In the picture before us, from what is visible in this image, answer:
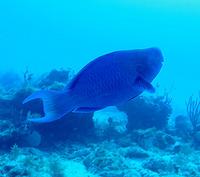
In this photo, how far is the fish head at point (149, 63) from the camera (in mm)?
2102

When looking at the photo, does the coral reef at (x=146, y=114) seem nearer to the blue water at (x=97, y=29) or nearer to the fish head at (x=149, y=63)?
the fish head at (x=149, y=63)

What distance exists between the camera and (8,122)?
29.4 feet

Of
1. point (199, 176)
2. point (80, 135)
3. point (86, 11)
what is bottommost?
point (199, 176)

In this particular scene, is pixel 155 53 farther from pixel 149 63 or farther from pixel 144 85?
pixel 144 85

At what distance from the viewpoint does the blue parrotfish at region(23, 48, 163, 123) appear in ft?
6.56

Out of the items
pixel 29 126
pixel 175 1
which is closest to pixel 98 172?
pixel 29 126

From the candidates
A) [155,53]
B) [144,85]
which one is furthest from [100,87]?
[155,53]

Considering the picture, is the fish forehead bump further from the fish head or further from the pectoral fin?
the pectoral fin

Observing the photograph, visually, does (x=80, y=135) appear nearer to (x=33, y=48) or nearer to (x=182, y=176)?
(x=182, y=176)

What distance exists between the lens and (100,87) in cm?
199

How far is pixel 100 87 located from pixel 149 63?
1.21 feet

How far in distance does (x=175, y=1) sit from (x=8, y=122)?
11323cm

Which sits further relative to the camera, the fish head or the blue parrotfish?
the fish head

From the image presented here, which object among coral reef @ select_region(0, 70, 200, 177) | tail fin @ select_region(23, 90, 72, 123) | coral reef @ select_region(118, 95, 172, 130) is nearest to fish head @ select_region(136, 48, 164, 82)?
tail fin @ select_region(23, 90, 72, 123)
